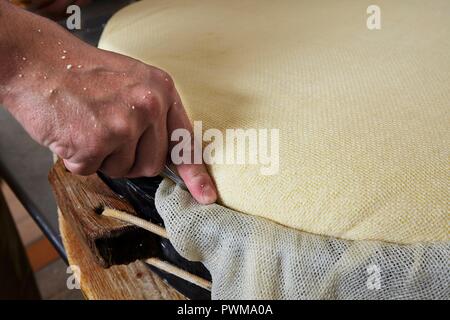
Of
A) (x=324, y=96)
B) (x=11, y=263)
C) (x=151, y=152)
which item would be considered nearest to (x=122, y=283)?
(x=151, y=152)

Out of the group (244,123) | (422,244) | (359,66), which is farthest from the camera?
(359,66)

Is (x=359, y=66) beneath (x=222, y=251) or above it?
above

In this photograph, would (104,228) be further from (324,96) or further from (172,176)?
(324,96)

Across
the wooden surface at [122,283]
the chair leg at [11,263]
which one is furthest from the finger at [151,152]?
the chair leg at [11,263]

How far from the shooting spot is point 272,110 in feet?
1.78

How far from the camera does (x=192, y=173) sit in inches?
19.2

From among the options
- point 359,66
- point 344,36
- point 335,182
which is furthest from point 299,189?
point 344,36

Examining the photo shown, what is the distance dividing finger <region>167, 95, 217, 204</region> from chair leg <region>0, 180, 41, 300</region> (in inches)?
32.6

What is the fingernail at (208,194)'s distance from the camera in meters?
0.48

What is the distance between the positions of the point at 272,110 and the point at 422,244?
0.22 metres

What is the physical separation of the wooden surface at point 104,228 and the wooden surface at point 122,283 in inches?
3.4

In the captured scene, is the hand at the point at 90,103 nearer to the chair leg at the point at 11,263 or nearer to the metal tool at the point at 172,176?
the metal tool at the point at 172,176

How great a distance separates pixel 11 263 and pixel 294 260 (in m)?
1.03
